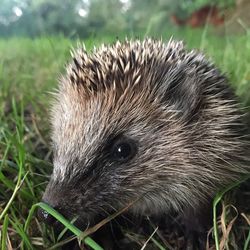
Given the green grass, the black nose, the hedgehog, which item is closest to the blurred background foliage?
the green grass

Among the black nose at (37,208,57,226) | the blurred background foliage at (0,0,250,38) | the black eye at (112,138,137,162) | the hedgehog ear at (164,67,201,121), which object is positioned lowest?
the black nose at (37,208,57,226)

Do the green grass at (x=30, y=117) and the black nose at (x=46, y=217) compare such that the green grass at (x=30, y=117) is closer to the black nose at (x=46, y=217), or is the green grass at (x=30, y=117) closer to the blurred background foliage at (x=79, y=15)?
the black nose at (x=46, y=217)

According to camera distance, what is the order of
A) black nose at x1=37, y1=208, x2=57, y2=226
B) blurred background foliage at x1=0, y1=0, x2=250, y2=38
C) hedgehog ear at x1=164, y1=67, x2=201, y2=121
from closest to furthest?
black nose at x1=37, y1=208, x2=57, y2=226
hedgehog ear at x1=164, y1=67, x2=201, y2=121
blurred background foliage at x1=0, y1=0, x2=250, y2=38

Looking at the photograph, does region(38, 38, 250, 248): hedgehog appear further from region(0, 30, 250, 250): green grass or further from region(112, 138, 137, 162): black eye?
region(0, 30, 250, 250): green grass

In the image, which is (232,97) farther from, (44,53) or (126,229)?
(44,53)

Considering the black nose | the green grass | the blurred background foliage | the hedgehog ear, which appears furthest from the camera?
the blurred background foliage
